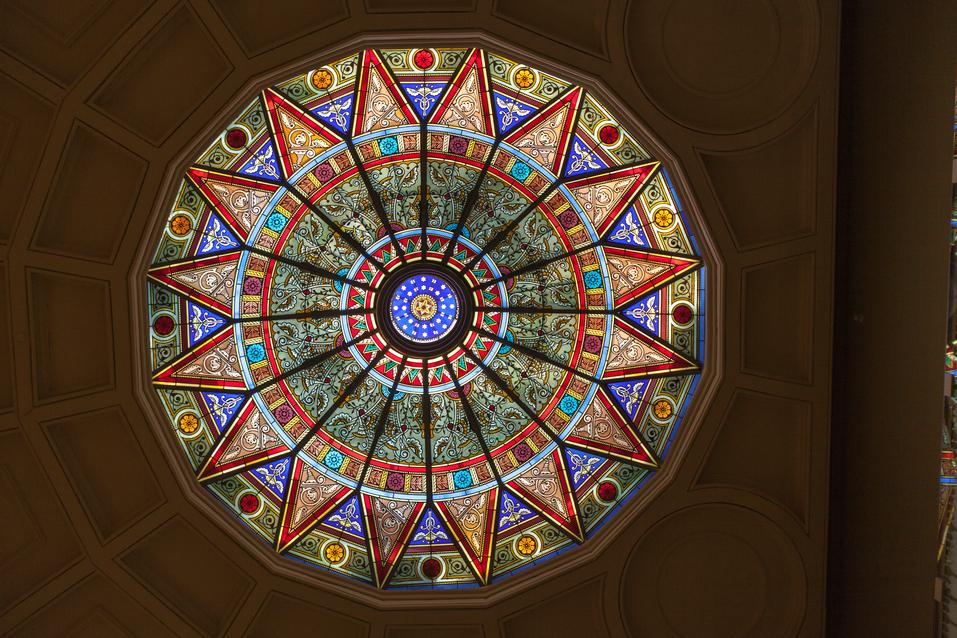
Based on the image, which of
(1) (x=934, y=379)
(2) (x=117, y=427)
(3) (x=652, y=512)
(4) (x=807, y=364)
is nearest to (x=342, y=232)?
(2) (x=117, y=427)

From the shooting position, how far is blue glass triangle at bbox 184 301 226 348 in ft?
30.3

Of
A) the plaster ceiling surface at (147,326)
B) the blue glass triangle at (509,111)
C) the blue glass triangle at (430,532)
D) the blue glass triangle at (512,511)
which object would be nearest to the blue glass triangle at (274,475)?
the plaster ceiling surface at (147,326)

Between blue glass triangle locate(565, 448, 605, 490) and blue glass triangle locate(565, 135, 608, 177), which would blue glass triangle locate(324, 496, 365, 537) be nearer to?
blue glass triangle locate(565, 448, 605, 490)

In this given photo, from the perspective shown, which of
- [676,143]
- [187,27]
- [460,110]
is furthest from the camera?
[460,110]

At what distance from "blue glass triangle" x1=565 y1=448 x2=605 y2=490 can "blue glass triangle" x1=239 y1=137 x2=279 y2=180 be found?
5.08 meters

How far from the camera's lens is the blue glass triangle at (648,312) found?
30.8 feet

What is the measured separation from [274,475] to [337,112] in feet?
14.8

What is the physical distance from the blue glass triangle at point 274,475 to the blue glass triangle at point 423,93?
15.4 feet

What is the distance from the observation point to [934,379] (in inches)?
306

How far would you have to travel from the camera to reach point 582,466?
31.7 ft

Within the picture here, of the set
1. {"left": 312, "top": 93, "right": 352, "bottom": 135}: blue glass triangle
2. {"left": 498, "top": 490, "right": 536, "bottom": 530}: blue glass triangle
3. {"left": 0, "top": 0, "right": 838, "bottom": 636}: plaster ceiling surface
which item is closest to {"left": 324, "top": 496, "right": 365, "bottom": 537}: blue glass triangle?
{"left": 0, "top": 0, "right": 838, "bottom": 636}: plaster ceiling surface

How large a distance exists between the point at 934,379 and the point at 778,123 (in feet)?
10.1

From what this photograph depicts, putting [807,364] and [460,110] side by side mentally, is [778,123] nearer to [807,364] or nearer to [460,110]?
[807,364]

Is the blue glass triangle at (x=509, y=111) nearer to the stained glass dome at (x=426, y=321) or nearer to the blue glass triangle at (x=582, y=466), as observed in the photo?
the stained glass dome at (x=426, y=321)
